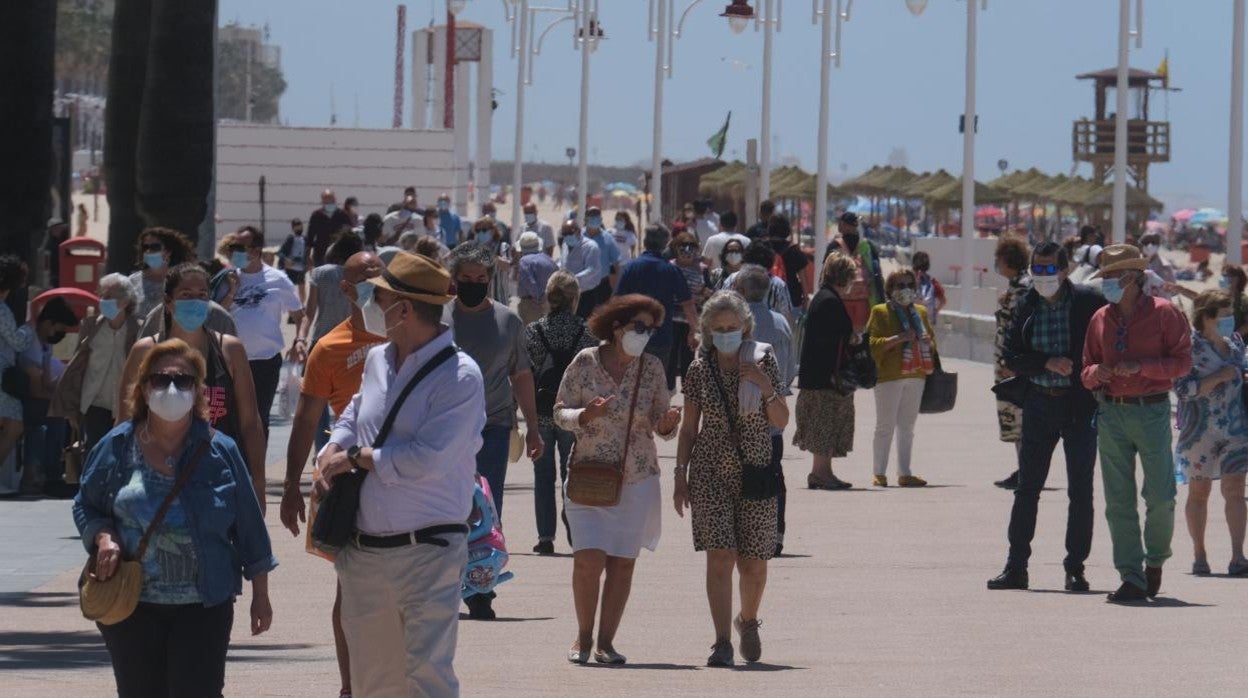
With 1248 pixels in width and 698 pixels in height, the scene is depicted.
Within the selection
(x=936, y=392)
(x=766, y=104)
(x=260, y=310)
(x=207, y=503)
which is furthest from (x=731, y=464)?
(x=766, y=104)

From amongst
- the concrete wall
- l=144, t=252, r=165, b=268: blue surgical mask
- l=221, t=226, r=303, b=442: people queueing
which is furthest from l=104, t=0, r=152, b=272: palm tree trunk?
the concrete wall

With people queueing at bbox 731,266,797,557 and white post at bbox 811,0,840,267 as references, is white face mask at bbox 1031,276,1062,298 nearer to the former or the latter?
people queueing at bbox 731,266,797,557

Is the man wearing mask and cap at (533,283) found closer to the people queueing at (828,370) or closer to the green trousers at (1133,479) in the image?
the people queueing at (828,370)

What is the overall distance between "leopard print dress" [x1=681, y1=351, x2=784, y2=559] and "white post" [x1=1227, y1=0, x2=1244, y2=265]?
20579 mm

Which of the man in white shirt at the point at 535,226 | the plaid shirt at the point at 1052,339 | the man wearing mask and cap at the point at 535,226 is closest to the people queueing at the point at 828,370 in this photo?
the plaid shirt at the point at 1052,339

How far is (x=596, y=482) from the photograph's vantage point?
34.0ft

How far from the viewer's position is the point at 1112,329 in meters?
12.2

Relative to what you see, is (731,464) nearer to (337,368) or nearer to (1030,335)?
(337,368)

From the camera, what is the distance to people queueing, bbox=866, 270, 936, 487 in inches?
711

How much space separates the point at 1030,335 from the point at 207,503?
639 centimetres

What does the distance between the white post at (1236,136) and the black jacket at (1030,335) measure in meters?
17.9

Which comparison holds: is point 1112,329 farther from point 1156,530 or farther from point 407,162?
point 407,162

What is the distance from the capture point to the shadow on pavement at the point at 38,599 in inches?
473

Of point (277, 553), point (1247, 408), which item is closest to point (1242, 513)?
point (1247, 408)
